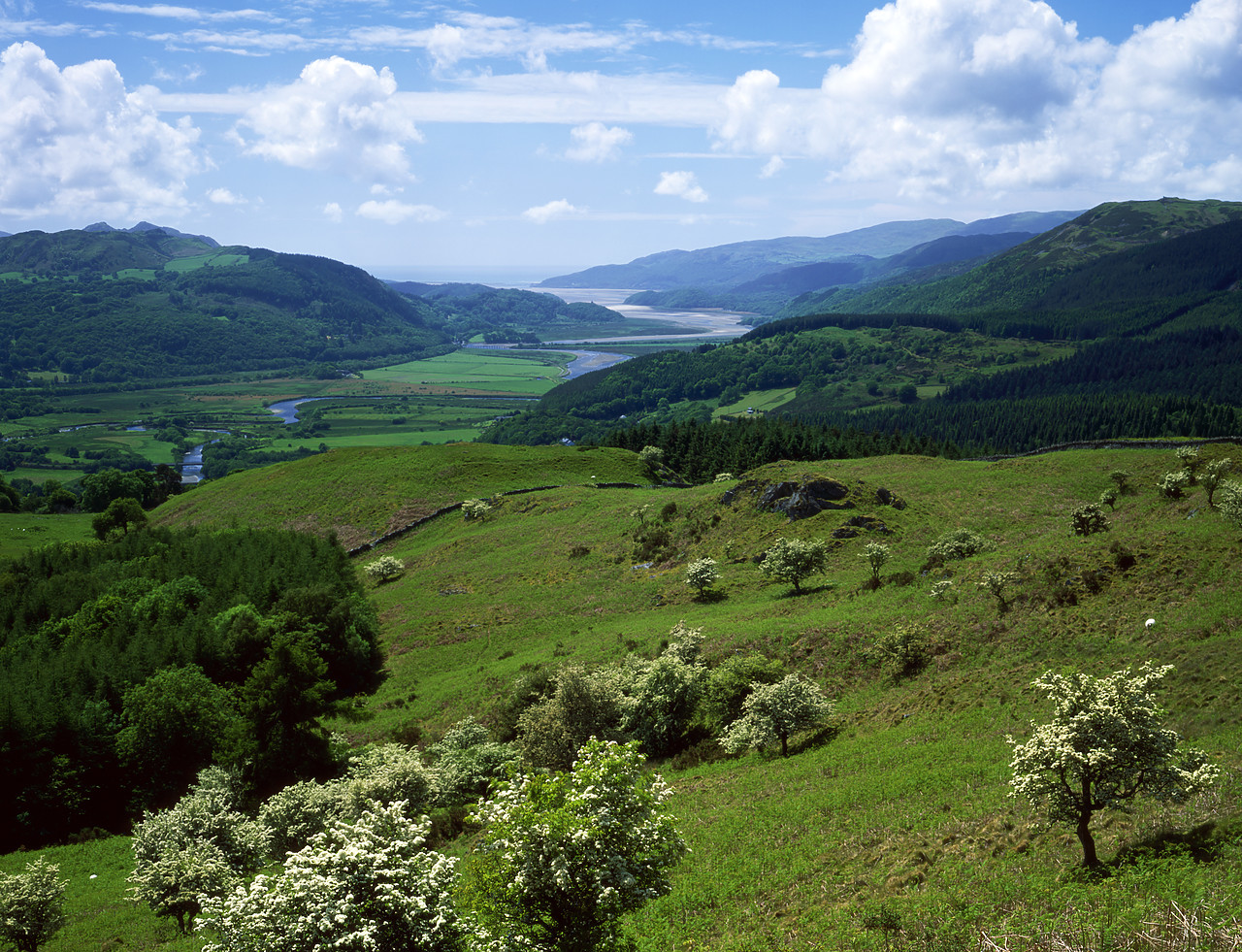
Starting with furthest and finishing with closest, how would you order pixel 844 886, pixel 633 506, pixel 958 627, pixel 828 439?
pixel 828 439, pixel 633 506, pixel 958 627, pixel 844 886

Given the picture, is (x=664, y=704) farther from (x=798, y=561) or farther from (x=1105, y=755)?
(x=1105, y=755)

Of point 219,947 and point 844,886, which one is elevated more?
point 219,947

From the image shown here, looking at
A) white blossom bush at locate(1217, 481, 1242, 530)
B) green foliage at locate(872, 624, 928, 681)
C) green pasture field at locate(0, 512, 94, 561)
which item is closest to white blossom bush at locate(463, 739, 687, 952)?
green foliage at locate(872, 624, 928, 681)

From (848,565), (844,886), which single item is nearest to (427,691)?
(848,565)

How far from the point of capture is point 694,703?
36594 millimetres

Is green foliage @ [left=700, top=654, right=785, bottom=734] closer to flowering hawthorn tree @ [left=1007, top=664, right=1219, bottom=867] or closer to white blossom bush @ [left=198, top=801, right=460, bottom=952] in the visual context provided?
flowering hawthorn tree @ [left=1007, top=664, right=1219, bottom=867]

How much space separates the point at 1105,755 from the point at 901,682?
19229 millimetres

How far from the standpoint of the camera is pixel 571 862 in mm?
13672

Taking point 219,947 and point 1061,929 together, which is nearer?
point 219,947

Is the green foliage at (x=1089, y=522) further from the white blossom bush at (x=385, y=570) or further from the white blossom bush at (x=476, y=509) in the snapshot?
the white blossom bush at (x=476, y=509)

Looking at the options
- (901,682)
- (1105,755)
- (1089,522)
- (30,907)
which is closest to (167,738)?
(30,907)

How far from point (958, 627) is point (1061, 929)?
22533 millimetres

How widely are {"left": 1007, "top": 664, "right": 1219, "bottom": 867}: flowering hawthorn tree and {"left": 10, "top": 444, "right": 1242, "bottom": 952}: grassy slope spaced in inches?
72.4

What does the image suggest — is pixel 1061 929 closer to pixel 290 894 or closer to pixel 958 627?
pixel 290 894
